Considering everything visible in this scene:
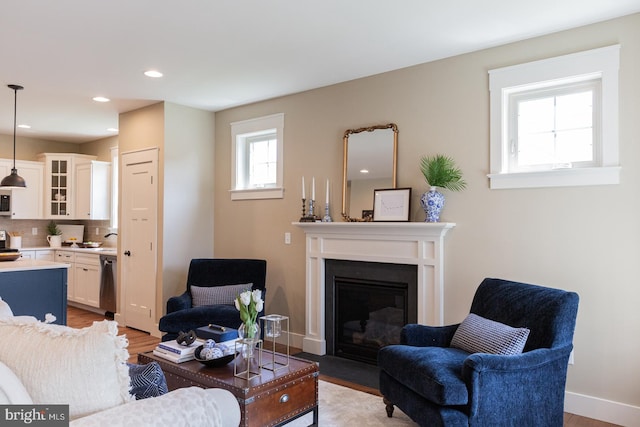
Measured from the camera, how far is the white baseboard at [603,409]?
277cm

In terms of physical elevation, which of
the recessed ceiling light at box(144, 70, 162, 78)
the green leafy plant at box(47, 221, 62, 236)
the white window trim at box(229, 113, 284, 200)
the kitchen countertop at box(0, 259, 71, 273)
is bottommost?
the kitchen countertop at box(0, 259, 71, 273)

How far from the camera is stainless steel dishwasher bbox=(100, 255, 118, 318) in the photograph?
581 cm

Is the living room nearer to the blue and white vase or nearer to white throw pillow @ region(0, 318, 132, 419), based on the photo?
the blue and white vase

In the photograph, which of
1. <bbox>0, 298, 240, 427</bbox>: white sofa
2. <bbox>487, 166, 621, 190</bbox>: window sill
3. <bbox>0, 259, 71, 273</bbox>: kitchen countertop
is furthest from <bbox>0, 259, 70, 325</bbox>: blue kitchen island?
<bbox>487, 166, 621, 190</bbox>: window sill

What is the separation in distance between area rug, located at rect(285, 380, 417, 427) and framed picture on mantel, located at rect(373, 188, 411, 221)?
1.43 metres

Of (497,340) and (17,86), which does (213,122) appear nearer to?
(17,86)

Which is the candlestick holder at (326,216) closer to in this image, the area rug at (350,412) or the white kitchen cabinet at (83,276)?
the area rug at (350,412)

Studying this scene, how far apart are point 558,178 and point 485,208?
54cm

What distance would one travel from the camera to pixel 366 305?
406cm

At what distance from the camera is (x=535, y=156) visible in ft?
10.7

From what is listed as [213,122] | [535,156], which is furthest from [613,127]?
[213,122]

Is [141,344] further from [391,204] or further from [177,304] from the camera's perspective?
[391,204]

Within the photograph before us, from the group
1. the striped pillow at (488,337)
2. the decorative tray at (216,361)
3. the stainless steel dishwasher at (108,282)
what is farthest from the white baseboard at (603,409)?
the stainless steel dishwasher at (108,282)

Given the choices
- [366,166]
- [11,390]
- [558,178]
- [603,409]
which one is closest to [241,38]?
[366,166]
